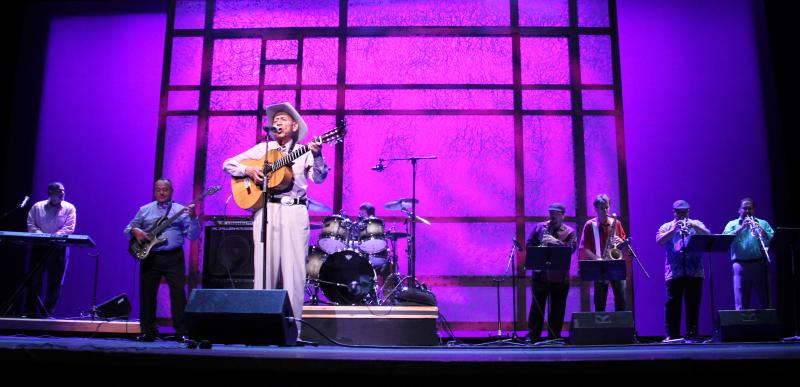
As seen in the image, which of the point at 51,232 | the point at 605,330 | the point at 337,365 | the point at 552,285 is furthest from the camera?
the point at 51,232

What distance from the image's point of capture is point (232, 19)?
29.1ft

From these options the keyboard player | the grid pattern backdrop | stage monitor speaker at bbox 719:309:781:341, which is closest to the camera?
stage monitor speaker at bbox 719:309:781:341

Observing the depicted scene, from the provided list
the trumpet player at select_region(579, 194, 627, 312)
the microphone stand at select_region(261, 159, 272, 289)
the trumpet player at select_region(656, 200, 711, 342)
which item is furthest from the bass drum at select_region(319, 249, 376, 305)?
the trumpet player at select_region(656, 200, 711, 342)

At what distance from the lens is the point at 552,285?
7020 millimetres

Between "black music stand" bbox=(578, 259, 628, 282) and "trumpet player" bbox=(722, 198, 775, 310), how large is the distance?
207 cm

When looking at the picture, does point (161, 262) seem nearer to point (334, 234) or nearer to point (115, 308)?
point (115, 308)

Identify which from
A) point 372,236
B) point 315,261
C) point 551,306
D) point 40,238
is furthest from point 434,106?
point 40,238

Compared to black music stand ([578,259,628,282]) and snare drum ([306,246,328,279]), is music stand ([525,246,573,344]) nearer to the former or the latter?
black music stand ([578,259,628,282])

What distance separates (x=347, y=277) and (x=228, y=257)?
134cm

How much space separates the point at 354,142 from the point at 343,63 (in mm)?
1175

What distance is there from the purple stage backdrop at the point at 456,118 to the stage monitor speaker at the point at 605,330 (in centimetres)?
256

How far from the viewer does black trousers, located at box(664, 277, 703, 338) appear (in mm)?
7211

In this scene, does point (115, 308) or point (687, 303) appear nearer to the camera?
point (687, 303)

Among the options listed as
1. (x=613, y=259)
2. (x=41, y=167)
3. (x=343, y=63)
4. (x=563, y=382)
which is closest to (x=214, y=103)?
(x=343, y=63)
